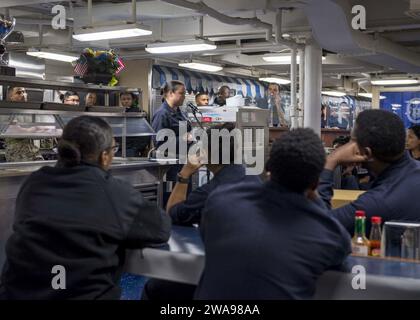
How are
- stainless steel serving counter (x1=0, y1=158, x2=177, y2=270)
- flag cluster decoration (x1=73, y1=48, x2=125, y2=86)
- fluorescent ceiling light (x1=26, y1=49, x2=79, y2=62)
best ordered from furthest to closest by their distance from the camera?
fluorescent ceiling light (x1=26, y1=49, x2=79, y2=62) → flag cluster decoration (x1=73, y1=48, x2=125, y2=86) → stainless steel serving counter (x1=0, y1=158, x2=177, y2=270)

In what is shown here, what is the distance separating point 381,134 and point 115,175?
3.02 meters

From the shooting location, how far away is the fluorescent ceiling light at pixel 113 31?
20.8 feet

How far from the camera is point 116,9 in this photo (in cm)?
750

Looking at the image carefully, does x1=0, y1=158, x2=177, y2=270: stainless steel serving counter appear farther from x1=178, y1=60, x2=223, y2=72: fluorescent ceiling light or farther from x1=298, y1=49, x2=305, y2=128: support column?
x1=178, y1=60, x2=223, y2=72: fluorescent ceiling light

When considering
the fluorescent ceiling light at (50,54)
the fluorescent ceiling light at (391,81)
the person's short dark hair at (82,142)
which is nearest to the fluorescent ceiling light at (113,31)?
the fluorescent ceiling light at (50,54)

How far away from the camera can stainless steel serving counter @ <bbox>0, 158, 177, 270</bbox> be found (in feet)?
13.8

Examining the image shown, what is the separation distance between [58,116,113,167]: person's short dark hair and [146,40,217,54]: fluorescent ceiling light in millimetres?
5595

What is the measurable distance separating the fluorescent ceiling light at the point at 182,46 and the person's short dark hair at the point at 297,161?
623 centimetres

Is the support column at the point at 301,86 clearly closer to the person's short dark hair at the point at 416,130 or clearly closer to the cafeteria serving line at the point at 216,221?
the person's short dark hair at the point at 416,130

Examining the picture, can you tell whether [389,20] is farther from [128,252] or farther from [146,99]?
[128,252]

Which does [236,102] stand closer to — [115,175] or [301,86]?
[301,86]

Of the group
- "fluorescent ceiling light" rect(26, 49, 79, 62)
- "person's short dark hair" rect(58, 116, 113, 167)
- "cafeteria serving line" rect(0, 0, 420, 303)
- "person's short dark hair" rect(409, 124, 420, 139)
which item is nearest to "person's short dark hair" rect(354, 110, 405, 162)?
"cafeteria serving line" rect(0, 0, 420, 303)
